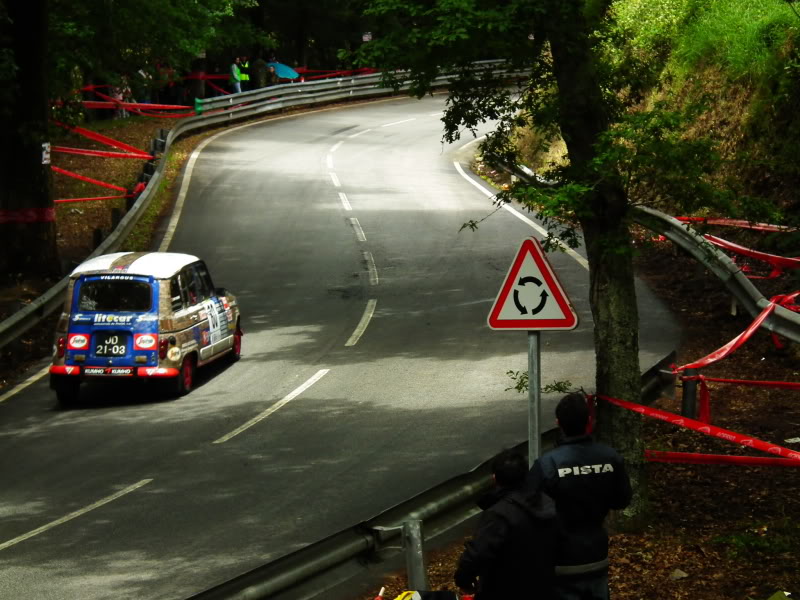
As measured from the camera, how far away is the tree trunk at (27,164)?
2069 centimetres

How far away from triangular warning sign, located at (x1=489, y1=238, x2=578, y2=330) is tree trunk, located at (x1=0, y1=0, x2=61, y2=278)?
1461 cm

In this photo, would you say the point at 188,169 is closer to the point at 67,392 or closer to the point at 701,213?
the point at 701,213

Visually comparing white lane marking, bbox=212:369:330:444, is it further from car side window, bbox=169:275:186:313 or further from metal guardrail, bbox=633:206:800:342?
metal guardrail, bbox=633:206:800:342

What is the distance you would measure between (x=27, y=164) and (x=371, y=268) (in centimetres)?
705

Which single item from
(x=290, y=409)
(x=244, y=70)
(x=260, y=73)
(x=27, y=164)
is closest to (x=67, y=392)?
(x=290, y=409)

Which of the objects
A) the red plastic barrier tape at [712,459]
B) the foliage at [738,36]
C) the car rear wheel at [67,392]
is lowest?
the car rear wheel at [67,392]

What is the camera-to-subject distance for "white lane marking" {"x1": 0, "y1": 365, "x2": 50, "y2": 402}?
16.0 meters

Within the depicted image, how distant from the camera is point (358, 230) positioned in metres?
26.0

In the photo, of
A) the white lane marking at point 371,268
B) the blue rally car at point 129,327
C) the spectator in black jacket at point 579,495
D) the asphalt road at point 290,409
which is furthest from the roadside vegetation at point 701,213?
the white lane marking at point 371,268

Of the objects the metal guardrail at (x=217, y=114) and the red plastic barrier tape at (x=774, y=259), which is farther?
the metal guardrail at (x=217, y=114)

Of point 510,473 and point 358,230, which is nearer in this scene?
point 510,473

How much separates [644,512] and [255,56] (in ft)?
143

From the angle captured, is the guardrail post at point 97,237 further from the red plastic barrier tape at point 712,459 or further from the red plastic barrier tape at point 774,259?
the red plastic barrier tape at point 712,459

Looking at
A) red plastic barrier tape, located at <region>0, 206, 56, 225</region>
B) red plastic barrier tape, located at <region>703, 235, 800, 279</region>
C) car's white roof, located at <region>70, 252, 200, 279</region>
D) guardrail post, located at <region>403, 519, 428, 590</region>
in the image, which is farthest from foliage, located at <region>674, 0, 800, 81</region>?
guardrail post, located at <region>403, 519, 428, 590</region>
